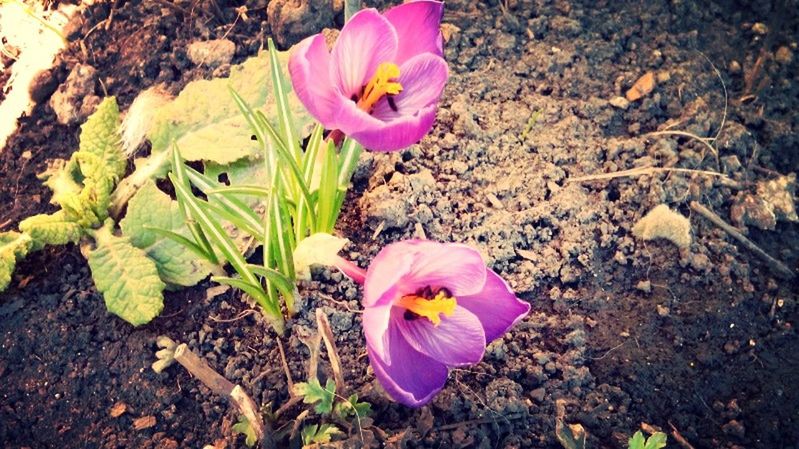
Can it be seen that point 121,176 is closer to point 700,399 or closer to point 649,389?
point 649,389

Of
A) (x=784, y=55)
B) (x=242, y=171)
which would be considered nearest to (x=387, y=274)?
(x=242, y=171)

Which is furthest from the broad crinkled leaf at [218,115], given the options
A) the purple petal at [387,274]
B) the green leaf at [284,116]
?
the purple petal at [387,274]

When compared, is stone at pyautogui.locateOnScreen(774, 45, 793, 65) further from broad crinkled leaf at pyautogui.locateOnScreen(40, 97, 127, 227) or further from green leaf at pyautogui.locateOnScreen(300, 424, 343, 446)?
broad crinkled leaf at pyautogui.locateOnScreen(40, 97, 127, 227)

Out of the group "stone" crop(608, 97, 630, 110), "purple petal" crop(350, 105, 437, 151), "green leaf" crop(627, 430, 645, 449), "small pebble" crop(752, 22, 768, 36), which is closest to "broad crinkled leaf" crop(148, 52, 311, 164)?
"purple petal" crop(350, 105, 437, 151)

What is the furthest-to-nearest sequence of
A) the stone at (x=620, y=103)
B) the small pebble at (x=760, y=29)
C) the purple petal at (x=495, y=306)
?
1. the small pebble at (x=760, y=29)
2. the stone at (x=620, y=103)
3. the purple petal at (x=495, y=306)

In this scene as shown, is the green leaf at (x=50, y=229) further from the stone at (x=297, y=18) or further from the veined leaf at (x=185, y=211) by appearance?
the stone at (x=297, y=18)

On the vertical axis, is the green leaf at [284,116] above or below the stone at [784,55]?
above

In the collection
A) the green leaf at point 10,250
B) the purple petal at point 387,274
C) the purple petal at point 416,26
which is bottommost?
the green leaf at point 10,250

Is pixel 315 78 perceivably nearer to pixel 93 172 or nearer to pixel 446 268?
pixel 446 268
